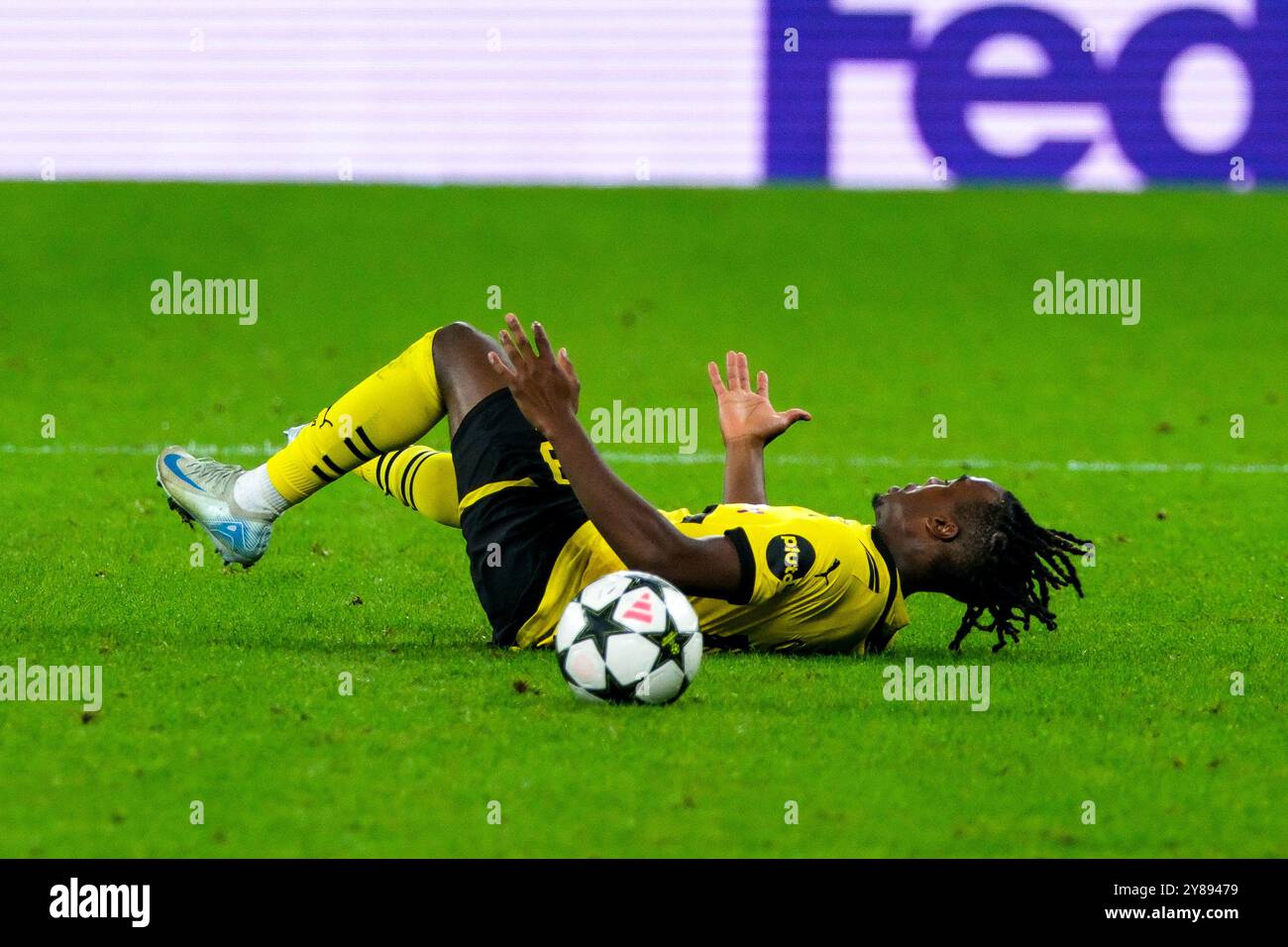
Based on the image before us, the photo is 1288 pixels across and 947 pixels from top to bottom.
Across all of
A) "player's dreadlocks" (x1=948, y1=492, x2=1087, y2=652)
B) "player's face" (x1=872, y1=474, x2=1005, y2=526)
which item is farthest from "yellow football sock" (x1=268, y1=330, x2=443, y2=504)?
"player's dreadlocks" (x1=948, y1=492, x2=1087, y2=652)

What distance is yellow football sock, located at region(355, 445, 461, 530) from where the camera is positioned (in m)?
7.99

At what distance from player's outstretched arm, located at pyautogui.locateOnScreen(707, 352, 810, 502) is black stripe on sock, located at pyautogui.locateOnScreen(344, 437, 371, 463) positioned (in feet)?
5.42

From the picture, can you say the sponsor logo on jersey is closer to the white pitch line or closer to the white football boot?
the white football boot

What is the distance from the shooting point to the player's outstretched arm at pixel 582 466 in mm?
6590

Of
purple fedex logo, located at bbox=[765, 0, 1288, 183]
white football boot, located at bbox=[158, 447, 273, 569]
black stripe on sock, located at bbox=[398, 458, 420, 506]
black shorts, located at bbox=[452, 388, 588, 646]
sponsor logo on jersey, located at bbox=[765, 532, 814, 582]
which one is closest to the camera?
sponsor logo on jersey, located at bbox=[765, 532, 814, 582]

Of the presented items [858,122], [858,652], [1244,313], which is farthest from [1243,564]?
[858,122]

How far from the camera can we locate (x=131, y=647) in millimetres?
7336

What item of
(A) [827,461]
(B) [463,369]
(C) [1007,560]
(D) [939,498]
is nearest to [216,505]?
(B) [463,369]

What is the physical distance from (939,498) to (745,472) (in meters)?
1.17

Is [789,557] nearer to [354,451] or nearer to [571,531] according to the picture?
[571,531]

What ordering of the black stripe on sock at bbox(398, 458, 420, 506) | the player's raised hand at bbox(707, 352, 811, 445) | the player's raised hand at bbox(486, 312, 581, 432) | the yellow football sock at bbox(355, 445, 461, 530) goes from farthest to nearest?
the player's raised hand at bbox(707, 352, 811, 445) → the black stripe on sock at bbox(398, 458, 420, 506) → the yellow football sock at bbox(355, 445, 461, 530) → the player's raised hand at bbox(486, 312, 581, 432)

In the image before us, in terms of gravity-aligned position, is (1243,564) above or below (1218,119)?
below

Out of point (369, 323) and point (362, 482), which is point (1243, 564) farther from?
point (369, 323)
